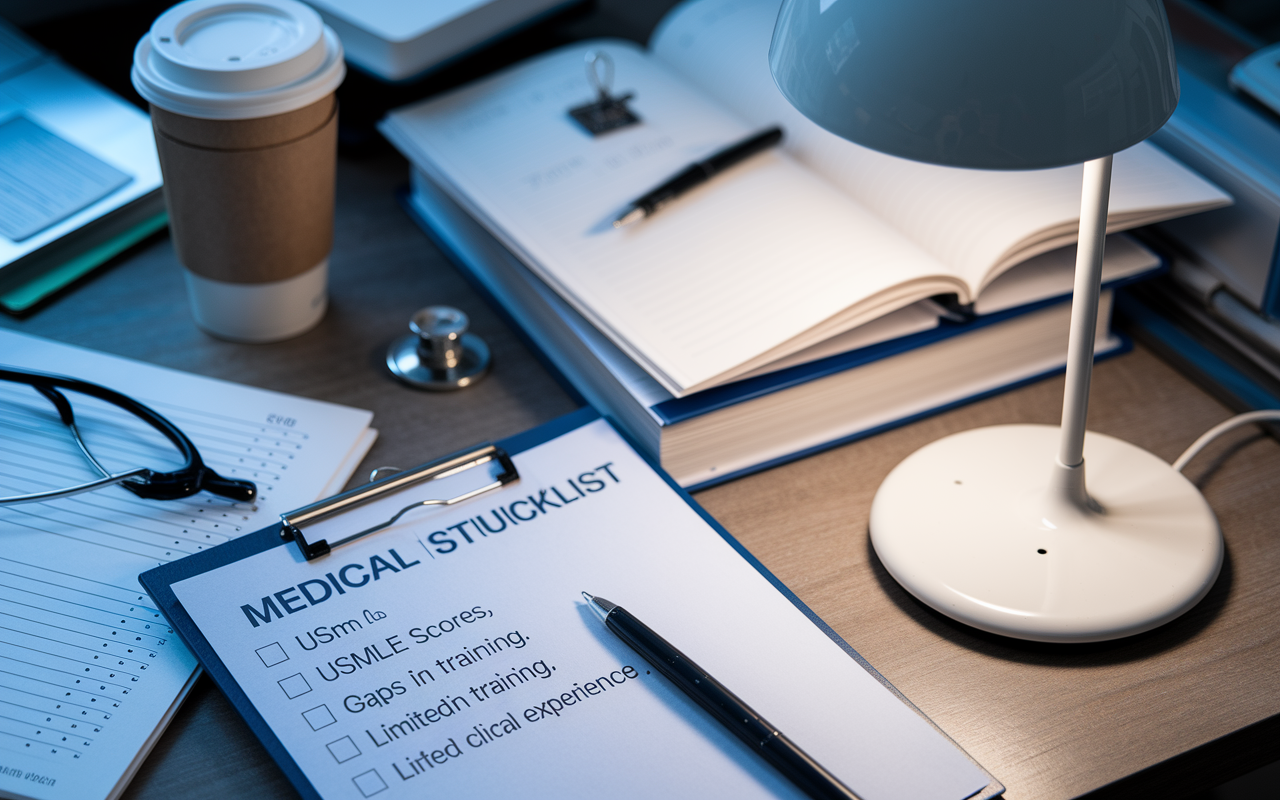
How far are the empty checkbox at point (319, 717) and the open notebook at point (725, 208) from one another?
0.96ft

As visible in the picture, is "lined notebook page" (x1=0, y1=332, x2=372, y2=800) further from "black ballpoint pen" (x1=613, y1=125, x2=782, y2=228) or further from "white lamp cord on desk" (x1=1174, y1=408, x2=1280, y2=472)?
"white lamp cord on desk" (x1=1174, y1=408, x2=1280, y2=472)

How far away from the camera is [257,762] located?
0.59 m

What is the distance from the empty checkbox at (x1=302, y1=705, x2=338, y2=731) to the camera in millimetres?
583

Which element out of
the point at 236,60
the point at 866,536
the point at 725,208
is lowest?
the point at 866,536

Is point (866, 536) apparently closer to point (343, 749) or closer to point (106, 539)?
point (343, 749)

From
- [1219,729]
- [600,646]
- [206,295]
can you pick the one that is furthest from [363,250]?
[1219,729]

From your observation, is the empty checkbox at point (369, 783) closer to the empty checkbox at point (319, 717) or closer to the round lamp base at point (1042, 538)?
the empty checkbox at point (319, 717)

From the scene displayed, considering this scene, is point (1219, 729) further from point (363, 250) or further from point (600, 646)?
point (363, 250)

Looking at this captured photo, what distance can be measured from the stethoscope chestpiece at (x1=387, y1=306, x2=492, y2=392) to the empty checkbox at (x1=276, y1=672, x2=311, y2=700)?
295 millimetres

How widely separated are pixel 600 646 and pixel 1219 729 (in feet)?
1.15

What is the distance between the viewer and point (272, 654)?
0.62 metres

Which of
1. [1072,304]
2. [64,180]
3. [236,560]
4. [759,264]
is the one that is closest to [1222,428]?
[1072,304]

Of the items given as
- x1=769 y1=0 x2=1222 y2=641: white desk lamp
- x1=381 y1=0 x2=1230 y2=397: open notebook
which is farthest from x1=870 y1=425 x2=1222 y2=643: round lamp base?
x1=381 y1=0 x2=1230 y2=397: open notebook

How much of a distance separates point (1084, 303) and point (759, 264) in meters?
0.26
